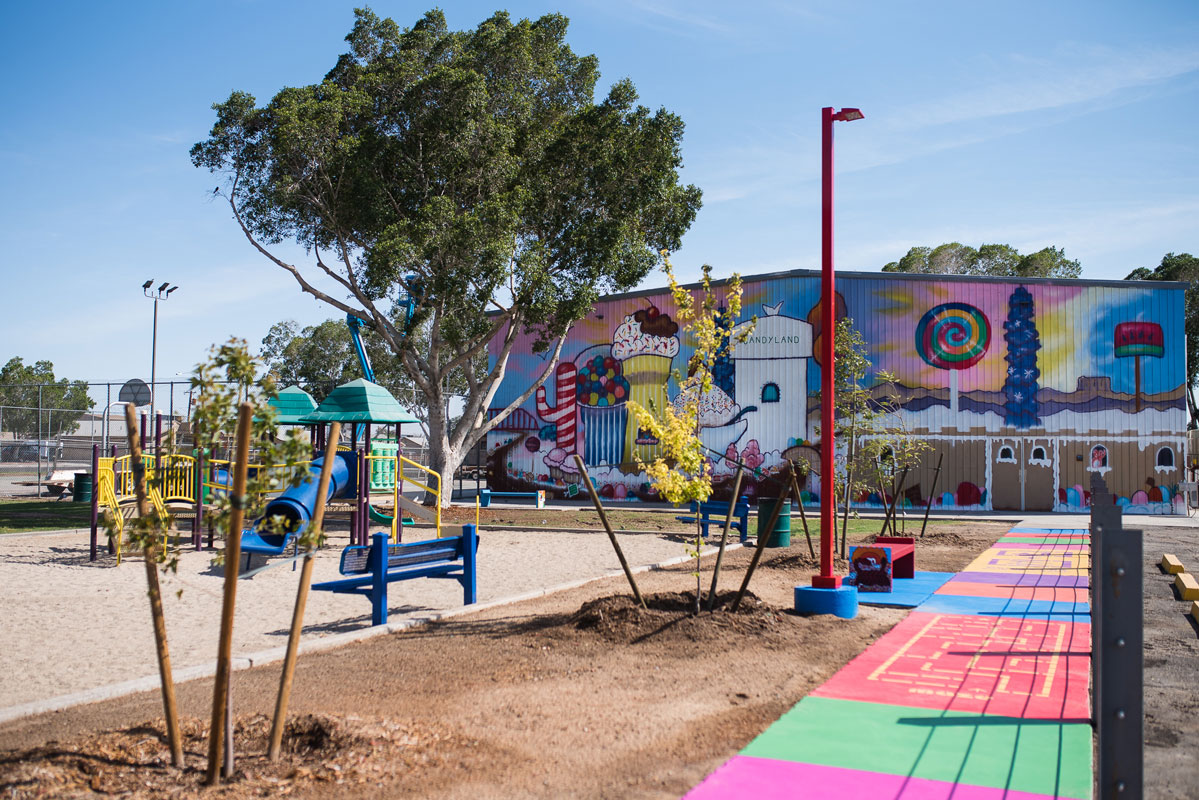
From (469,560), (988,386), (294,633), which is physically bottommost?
(469,560)

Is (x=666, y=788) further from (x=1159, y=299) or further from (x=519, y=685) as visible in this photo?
(x=1159, y=299)

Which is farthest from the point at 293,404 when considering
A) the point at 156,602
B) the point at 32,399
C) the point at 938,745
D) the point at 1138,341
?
the point at 32,399

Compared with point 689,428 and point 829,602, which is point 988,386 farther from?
point 689,428

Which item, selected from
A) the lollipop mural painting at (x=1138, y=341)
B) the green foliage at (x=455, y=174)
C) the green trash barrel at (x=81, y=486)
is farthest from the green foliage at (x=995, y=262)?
the green trash barrel at (x=81, y=486)

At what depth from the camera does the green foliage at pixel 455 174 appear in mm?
23359

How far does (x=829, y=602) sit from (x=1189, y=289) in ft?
180

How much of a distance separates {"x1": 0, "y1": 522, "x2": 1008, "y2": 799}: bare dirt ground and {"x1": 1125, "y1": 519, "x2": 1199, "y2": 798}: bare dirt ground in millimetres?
2217

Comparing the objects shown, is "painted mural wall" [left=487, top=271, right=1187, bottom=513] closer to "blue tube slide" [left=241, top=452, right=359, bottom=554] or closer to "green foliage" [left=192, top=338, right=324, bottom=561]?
"blue tube slide" [left=241, top=452, right=359, bottom=554]

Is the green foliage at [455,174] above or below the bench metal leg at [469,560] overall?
above

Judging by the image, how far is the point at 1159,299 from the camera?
1148 inches

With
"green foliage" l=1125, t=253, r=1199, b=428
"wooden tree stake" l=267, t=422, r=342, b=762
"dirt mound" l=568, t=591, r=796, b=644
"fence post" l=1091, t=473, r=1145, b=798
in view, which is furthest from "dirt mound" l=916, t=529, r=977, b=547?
"green foliage" l=1125, t=253, r=1199, b=428

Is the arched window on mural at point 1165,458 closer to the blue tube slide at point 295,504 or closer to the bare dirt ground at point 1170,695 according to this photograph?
the bare dirt ground at point 1170,695

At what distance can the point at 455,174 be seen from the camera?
24.3 m

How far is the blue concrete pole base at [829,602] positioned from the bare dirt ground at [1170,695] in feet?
8.83
